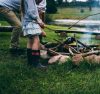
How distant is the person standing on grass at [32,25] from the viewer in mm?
7824

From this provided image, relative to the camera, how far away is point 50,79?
703 centimetres

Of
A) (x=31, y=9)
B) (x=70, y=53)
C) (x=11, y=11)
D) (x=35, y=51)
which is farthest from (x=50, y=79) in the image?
(x=11, y=11)

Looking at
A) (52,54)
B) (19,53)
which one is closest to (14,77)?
(52,54)

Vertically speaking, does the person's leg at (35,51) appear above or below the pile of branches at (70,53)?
above

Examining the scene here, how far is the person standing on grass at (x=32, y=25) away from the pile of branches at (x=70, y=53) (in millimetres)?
506

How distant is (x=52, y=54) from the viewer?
890 cm

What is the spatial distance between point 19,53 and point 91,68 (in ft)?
8.64

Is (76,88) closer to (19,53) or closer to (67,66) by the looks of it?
(67,66)

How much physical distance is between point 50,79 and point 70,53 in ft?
6.12

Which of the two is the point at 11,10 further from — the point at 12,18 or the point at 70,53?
the point at 70,53

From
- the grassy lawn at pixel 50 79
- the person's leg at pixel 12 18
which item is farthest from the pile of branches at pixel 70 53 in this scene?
the person's leg at pixel 12 18

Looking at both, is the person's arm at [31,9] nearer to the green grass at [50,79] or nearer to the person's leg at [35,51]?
the person's leg at [35,51]

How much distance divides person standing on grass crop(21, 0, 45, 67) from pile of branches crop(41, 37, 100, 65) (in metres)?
0.51

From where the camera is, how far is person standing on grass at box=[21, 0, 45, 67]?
25.7 feet
